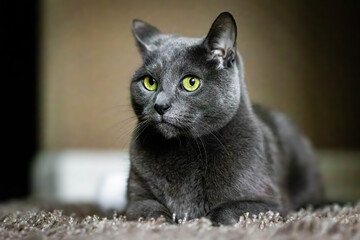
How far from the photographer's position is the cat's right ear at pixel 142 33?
141 centimetres

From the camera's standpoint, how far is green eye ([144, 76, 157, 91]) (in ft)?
4.21

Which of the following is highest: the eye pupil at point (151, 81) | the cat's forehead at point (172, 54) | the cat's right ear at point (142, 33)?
the cat's right ear at point (142, 33)

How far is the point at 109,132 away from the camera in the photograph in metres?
2.89

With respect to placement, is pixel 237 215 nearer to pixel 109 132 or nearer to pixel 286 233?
pixel 286 233

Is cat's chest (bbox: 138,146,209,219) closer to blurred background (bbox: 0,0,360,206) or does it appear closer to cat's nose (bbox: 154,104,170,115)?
cat's nose (bbox: 154,104,170,115)

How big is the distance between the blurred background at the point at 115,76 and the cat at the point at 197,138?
1.27 meters

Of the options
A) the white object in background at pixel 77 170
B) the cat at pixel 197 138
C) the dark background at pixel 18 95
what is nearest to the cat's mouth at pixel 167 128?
the cat at pixel 197 138

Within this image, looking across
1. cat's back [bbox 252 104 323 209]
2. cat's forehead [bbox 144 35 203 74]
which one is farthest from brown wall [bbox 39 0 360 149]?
cat's forehead [bbox 144 35 203 74]

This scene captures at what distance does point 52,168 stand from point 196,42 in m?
1.85

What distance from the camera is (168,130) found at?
1.24 m

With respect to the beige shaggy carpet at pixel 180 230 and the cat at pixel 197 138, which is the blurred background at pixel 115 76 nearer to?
the cat at pixel 197 138

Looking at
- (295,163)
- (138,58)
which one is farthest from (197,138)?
(138,58)

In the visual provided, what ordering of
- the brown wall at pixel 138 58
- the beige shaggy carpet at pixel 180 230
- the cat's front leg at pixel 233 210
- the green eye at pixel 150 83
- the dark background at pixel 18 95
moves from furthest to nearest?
the dark background at pixel 18 95 < the brown wall at pixel 138 58 < the green eye at pixel 150 83 < the cat's front leg at pixel 233 210 < the beige shaggy carpet at pixel 180 230

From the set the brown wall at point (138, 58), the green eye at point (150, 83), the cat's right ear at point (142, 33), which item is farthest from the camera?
the brown wall at point (138, 58)
